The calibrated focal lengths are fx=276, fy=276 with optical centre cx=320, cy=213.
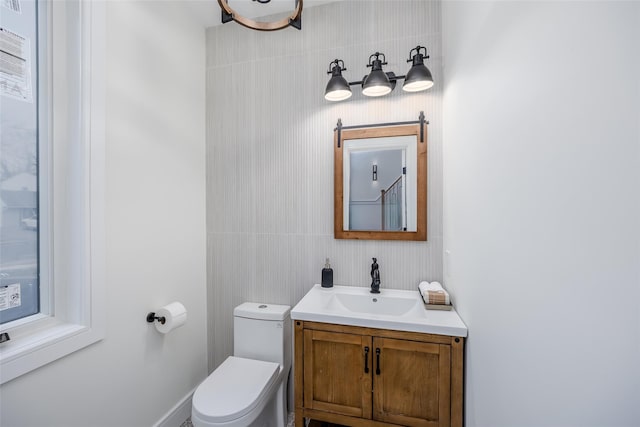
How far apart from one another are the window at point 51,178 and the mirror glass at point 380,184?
4.25 ft

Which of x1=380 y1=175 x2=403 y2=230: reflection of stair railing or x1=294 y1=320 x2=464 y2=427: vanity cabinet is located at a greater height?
x1=380 y1=175 x2=403 y2=230: reflection of stair railing

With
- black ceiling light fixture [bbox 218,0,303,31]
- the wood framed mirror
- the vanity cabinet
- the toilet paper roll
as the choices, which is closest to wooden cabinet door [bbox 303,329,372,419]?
the vanity cabinet

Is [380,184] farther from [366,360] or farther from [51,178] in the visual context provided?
[51,178]

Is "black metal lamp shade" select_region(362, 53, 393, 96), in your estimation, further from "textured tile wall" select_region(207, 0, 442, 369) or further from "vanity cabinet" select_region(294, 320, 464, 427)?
"vanity cabinet" select_region(294, 320, 464, 427)

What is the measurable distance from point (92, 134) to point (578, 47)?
1.71m

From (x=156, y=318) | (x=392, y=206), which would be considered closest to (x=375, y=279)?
(x=392, y=206)

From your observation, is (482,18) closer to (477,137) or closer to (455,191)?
(477,137)

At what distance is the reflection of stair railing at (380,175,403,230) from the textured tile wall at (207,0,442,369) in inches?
5.2

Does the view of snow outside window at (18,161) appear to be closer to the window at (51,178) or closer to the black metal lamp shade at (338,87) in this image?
the window at (51,178)

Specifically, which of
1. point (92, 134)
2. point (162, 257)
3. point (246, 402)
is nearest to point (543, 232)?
point (246, 402)

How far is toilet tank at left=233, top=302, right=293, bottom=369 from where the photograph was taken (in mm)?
1776

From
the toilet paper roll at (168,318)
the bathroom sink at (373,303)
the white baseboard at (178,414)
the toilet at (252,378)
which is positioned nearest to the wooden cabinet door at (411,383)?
the bathroom sink at (373,303)

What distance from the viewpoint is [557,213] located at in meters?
0.58

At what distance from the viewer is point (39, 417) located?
109cm
